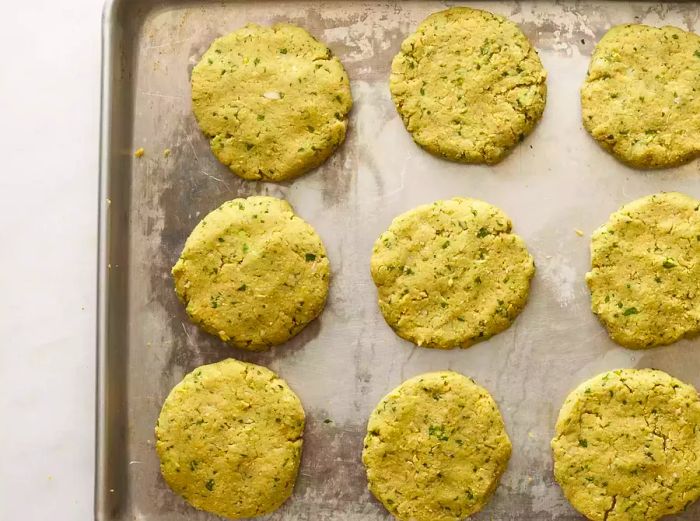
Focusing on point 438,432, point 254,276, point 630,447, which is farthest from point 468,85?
point 630,447

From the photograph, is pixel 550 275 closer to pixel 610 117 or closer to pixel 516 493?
pixel 610 117

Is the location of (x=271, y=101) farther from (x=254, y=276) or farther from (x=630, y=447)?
(x=630, y=447)

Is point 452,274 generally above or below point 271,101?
below

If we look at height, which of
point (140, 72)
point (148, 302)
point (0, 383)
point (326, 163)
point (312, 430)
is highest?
point (140, 72)

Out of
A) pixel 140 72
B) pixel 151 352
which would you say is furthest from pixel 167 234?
pixel 140 72

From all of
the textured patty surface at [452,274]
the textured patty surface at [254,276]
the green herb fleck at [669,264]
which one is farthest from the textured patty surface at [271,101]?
A: the green herb fleck at [669,264]
